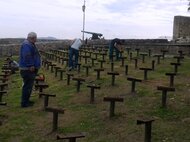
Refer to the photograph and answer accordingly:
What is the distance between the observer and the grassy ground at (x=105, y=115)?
7617 millimetres

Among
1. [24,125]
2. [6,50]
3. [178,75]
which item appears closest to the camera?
[24,125]

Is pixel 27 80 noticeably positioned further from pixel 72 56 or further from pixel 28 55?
pixel 72 56

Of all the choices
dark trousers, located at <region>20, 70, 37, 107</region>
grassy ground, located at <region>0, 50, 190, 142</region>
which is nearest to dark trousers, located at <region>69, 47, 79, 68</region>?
grassy ground, located at <region>0, 50, 190, 142</region>

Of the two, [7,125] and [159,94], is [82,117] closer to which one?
[7,125]

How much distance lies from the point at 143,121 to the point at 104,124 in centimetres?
147

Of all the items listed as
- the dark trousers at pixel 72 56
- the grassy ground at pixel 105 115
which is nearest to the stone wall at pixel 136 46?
the dark trousers at pixel 72 56

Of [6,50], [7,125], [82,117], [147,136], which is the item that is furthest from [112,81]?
[6,50]

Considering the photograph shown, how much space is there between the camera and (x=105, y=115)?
8.78 m

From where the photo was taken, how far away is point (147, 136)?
6.98 meters

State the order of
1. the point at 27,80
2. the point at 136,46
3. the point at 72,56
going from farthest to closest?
the point at 136,46
the point at 72,56
the point at 27,80

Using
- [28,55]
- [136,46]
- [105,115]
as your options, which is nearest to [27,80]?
[28,55]

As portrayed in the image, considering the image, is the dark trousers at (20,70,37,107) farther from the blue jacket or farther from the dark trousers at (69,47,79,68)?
the dark trousers at (69,47,79,68)

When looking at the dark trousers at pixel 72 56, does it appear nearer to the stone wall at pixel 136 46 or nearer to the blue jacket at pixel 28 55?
the stone wall at pixel 136 46

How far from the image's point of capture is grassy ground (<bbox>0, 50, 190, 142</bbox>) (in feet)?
25.0
